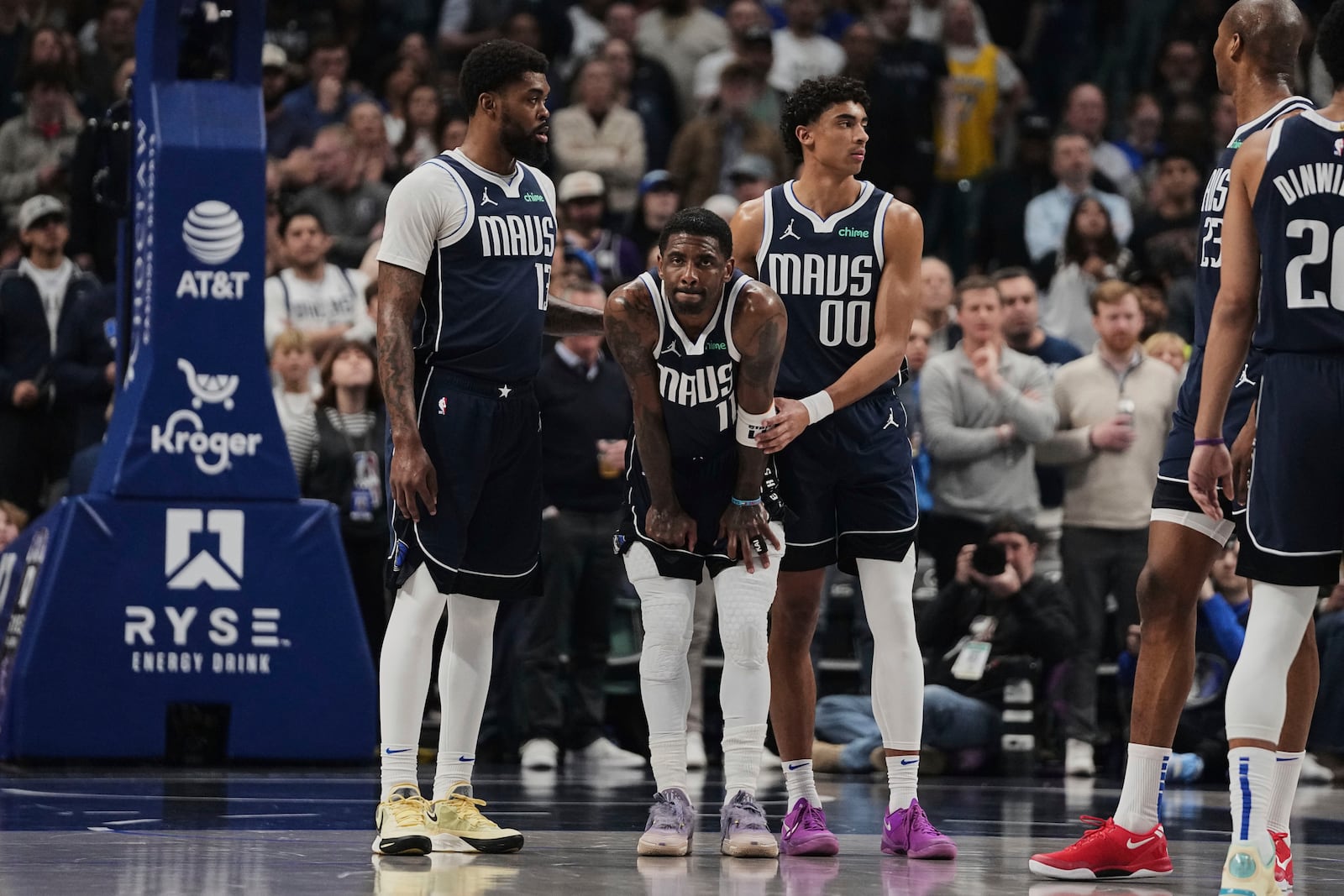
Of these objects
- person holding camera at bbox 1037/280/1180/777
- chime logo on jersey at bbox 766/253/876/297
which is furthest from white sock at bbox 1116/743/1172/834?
person holding camera at bbox 1037/280/1180/777

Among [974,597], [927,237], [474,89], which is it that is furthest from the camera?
[927,237]

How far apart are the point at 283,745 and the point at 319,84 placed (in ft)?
19.0

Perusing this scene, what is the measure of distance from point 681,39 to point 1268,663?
10.4 meters

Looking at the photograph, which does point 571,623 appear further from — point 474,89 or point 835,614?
point 474,89

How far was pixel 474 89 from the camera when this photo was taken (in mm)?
6090

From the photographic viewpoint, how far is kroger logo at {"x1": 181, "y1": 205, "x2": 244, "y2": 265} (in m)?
8.63

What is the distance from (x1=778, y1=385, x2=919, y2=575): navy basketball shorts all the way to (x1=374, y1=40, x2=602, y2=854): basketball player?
31.9 inches

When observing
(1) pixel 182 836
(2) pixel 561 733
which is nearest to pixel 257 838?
(1) pixel 182 836

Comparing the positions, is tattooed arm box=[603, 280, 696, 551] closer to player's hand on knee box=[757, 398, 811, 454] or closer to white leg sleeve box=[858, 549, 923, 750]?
player's hand on knee box=[757, 398, 811, 454]

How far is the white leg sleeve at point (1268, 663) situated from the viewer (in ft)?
15.9

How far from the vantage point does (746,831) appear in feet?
19.3

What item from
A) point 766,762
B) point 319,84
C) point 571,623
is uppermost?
point 319,84

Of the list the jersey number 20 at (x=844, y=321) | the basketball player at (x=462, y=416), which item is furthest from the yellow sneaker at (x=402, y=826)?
the jersey number 20 at (x=844, y=321)

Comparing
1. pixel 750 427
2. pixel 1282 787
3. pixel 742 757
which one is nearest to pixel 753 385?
pixel 750 427
